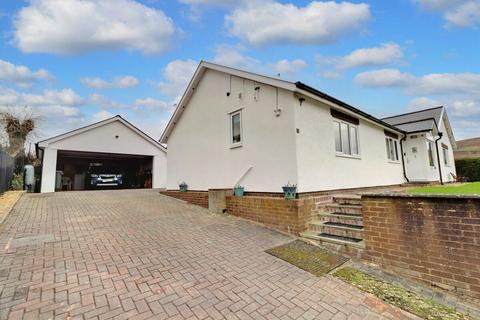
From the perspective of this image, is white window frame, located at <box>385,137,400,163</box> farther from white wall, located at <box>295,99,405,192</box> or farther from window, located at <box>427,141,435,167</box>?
window, located at <box>427,141,435,167</box>

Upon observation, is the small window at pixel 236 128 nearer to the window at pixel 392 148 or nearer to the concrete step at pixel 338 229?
the concrete step at pixel 338 229

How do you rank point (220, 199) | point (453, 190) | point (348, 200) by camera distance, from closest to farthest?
point (453, 190) < point (348, 200) < point (220, 199)

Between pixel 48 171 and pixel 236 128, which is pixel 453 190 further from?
pixel 48 171

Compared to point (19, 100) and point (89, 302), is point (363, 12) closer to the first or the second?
point (89, 302)

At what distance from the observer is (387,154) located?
40.9 feet

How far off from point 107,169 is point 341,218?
21055mm

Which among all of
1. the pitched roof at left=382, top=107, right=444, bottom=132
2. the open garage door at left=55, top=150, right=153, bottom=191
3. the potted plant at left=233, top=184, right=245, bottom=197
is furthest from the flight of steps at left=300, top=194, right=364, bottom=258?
the open garage door at left=55, top=150, right=153, bottom=191

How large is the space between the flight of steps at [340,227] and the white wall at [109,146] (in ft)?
51.4

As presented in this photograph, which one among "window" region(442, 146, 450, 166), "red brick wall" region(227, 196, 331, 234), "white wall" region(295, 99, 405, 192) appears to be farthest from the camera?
"window" region(442, 146, 450, 166)

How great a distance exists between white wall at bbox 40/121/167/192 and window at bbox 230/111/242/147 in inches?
477

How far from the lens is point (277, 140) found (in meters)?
7.54

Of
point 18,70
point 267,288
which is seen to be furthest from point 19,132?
point 267,288

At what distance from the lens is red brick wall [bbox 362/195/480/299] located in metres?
3.64

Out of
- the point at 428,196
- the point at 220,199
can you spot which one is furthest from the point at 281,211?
the point at 428,196
